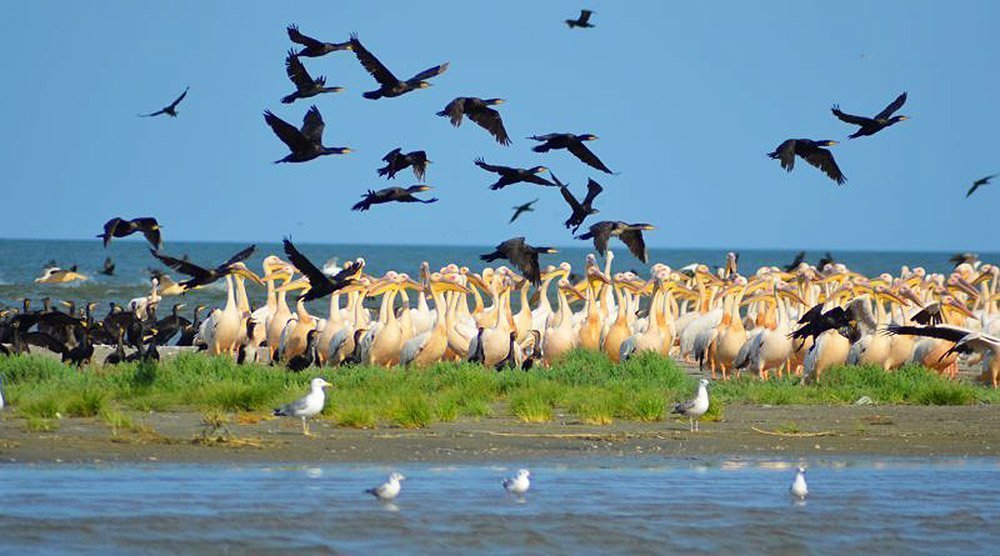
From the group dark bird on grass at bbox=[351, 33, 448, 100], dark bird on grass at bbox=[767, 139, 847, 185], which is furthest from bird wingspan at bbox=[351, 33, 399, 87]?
dark bird on grass at bbox=[767, 139, 847, 185]

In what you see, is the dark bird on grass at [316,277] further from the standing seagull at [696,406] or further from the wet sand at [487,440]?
the standing seagull at [696,406]

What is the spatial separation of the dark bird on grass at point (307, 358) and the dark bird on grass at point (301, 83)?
5170mm

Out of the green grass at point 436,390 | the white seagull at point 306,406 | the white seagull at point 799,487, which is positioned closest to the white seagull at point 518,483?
the white seagull at point 799,487

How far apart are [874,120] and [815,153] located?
0.72m

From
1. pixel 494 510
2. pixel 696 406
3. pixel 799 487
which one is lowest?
pixel 494 510

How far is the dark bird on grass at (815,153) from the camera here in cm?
1457

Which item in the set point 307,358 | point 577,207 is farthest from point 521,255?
point 307,358

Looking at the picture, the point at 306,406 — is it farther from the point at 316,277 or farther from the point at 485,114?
the point at 485,114

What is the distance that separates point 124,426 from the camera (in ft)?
43.6

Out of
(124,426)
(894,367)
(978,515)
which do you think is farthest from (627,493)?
(894,367)

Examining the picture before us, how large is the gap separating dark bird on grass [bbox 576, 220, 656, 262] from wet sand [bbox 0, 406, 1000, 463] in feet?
4.60

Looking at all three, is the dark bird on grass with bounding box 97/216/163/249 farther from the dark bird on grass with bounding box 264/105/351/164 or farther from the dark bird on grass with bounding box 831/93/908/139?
the dark bird on grass with bounding box 831/93/908/139

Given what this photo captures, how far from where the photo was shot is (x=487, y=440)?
13.4 metres

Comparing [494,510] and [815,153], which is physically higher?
[815,153]
